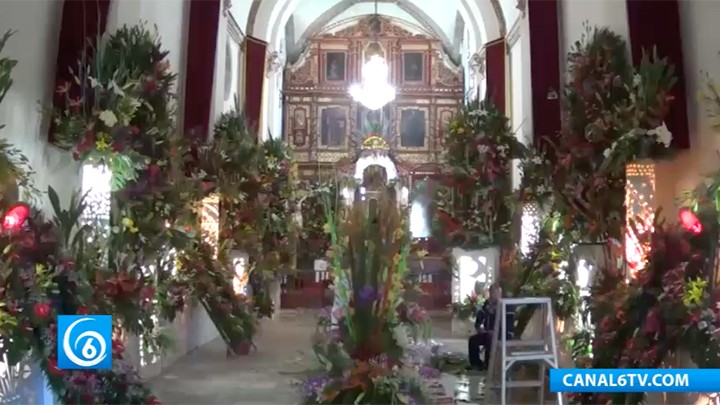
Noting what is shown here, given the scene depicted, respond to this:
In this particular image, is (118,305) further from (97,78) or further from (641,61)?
(641,61)

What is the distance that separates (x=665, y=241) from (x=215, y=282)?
5.60 m

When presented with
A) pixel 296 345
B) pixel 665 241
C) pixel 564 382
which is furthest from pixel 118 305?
pixel 296 345

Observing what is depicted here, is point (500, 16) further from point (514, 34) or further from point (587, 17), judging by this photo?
point (587, 17)

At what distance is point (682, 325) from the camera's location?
466cm

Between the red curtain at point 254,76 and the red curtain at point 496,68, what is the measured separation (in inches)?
162

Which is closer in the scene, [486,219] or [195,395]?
[195,395]

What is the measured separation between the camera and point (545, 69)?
32.3 ft

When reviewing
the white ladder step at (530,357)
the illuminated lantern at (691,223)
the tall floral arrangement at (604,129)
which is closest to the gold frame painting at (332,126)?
the tall floral arrangement at (604,129)

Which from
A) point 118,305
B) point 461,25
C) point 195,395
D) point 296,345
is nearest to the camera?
point 118,305

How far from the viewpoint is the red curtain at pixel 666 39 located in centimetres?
641

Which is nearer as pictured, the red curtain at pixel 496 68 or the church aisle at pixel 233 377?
the church aisle at pixel 233 377

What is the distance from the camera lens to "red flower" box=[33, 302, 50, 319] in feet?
14.9

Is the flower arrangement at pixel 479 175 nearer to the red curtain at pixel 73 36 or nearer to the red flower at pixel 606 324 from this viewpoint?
the red flower at pixel 606 324

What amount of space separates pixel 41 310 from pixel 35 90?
91.4 inches
